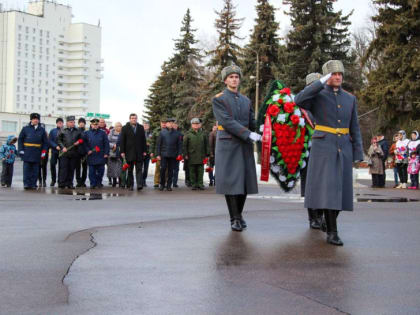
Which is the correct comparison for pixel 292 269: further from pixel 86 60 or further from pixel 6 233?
pixel 86 60

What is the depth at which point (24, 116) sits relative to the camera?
133250 mm

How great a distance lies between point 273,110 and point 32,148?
32.5 ft

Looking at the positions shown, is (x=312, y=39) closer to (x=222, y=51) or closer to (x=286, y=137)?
(x=222, y=51)

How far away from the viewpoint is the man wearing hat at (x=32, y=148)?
17188 millimetres

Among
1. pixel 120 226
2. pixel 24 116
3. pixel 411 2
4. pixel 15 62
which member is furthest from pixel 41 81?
pixel 120 226

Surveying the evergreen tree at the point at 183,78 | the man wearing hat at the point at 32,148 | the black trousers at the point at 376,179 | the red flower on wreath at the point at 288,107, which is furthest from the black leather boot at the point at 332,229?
the evergreen tree at the point at 183,78

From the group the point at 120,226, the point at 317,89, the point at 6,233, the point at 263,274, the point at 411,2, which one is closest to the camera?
the point at 263,274

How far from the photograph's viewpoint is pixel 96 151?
18453 mm

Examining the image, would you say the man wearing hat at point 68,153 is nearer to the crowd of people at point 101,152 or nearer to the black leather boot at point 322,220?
the crowd of people at point 101,152

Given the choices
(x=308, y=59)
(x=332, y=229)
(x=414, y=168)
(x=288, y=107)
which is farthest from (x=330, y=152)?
(x=308, y=59)

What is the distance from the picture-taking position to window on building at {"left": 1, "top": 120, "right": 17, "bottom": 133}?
128 metres

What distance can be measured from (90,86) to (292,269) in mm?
178915

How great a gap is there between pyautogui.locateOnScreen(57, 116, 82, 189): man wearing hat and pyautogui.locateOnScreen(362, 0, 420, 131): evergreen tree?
16.6 meters

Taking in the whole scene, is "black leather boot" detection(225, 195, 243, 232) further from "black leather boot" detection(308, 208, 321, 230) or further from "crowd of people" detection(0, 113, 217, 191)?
"crowd of people" detection(0, 113, 217, 191)
